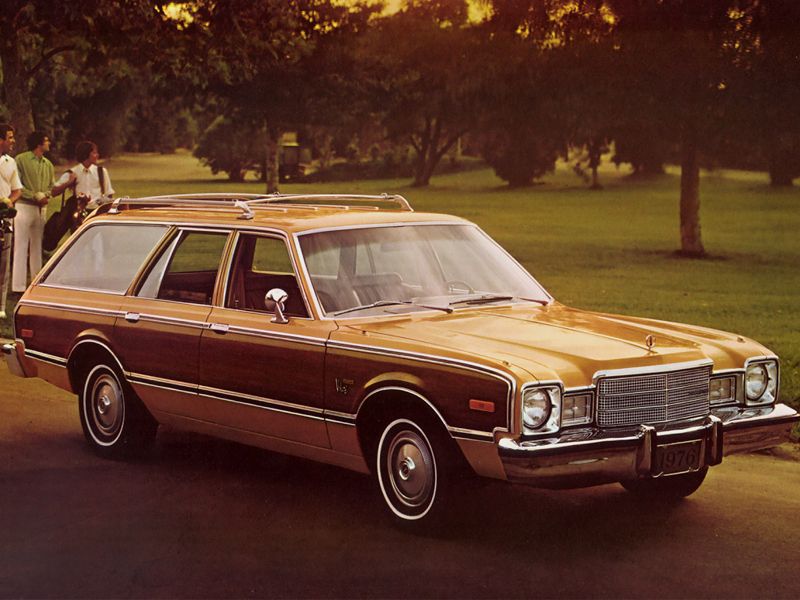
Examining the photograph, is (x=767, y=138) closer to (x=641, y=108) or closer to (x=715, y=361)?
(x=641, y=108)

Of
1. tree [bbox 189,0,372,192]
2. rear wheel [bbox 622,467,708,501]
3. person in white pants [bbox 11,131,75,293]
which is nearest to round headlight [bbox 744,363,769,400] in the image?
rear wheel [bbox 622,467,708,501]

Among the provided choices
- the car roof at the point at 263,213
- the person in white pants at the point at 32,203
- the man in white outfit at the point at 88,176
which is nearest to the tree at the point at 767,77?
the man in white outfit at the point at 88,176

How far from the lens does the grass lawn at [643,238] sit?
2155 centimetres

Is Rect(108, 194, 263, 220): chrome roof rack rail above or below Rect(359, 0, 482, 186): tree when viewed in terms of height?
below

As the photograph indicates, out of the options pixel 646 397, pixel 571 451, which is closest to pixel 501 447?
pixel 571 451

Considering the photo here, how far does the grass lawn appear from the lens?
21.5m

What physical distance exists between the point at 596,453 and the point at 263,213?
295 centimetres

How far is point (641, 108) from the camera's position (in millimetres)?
30469

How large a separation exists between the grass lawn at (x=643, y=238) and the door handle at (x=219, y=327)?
5176 mm

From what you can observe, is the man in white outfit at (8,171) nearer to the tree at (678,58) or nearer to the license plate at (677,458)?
the license plate at (677,458)

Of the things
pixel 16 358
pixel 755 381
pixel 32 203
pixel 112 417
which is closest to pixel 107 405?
pixel 112 417

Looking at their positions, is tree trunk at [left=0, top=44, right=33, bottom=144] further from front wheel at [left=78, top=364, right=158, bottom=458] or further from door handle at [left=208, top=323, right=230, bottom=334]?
door handle at [left=208, top=323, right=230, bottom=334]

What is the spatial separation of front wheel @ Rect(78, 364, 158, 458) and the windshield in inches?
59.7

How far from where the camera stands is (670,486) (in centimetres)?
775
